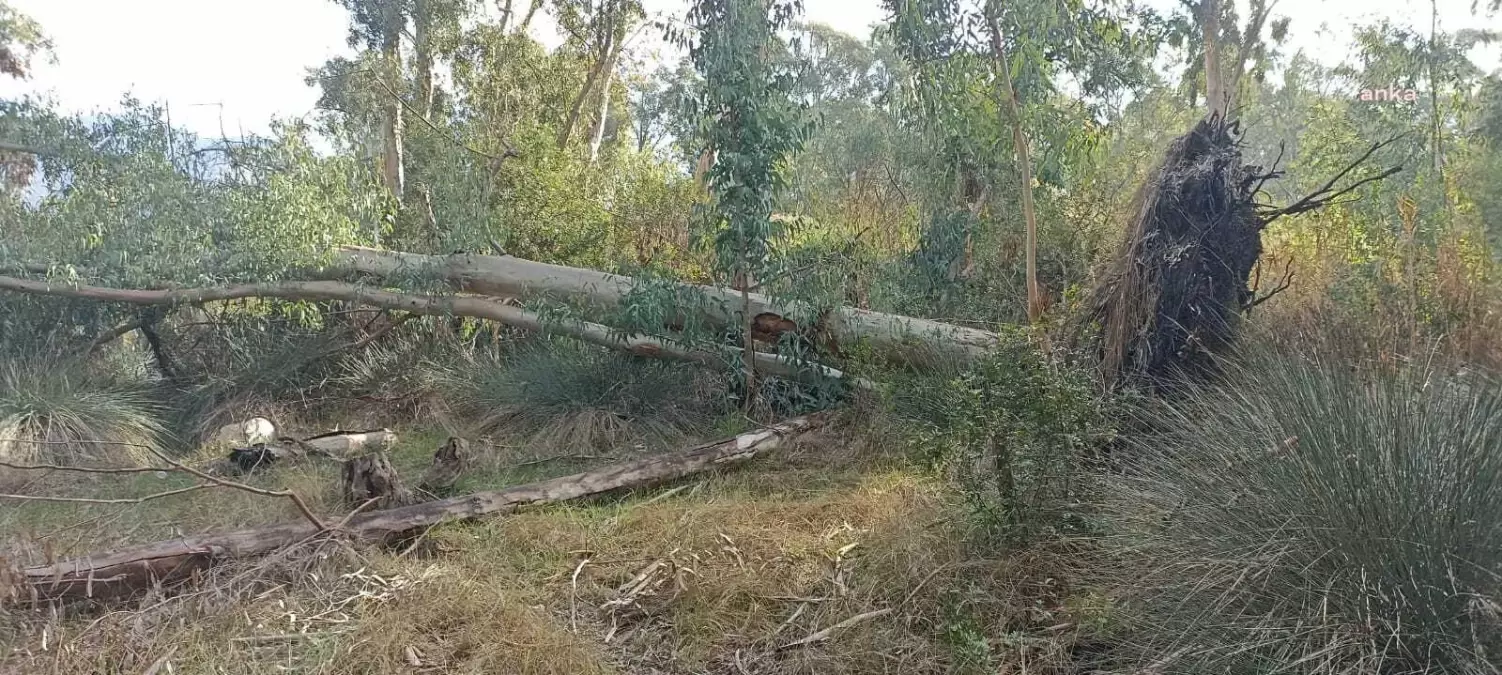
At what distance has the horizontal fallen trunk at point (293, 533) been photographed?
340 cm

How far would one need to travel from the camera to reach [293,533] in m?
3.88

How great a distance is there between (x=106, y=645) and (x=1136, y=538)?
12.0ft

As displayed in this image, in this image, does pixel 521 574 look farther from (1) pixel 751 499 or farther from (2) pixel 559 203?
(2) pixel 559 203

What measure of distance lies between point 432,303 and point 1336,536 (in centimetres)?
647

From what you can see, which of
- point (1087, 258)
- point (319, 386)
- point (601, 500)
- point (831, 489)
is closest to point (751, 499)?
point (831, 489)

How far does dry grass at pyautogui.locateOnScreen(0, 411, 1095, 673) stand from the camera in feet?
10.1

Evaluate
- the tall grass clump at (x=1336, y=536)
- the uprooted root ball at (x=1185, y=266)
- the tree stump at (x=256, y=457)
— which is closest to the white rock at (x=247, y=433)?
the tree stump at (x=256, y=457)

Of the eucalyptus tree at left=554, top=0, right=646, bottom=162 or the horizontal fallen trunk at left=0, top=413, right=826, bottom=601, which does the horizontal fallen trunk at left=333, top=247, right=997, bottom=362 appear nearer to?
the horizontal fallen trunk at left=0, top=413, right=826, bottom=601

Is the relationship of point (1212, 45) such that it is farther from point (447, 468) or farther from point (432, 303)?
point (447, 468)

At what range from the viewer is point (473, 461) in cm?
575

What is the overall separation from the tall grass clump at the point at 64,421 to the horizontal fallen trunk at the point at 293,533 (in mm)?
2510

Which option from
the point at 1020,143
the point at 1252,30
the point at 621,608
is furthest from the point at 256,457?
the point at 1252,30

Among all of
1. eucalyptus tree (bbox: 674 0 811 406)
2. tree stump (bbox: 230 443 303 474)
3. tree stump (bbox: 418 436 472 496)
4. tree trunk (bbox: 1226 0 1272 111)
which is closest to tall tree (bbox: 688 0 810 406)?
eucalyptus tree (bbox: 674 0 811 406)

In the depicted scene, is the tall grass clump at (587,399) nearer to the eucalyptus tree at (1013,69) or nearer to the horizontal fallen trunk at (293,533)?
the horizontal fallen trunk at (293,533)
